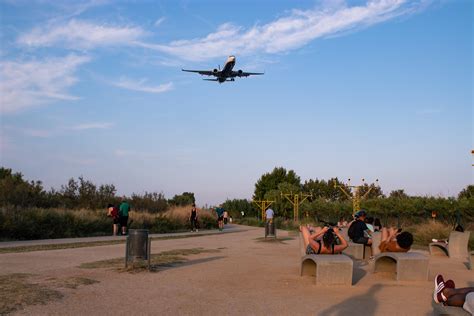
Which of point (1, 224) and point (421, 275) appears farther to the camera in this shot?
point (1, 224)

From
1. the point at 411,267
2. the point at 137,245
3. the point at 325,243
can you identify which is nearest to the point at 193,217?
the point at 137,245

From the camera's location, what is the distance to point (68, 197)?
106ft

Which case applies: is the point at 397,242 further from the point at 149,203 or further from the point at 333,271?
the point at 149,203

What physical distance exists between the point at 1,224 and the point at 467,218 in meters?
27.5

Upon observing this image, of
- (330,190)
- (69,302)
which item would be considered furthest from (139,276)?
(330,190)

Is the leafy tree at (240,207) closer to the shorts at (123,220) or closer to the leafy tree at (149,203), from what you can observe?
the leafy tree at (149,203)

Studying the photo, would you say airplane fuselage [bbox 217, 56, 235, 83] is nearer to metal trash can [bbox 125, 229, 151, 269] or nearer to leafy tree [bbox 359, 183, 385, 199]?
leafy tree [bbox 359, 183, 385, 199]

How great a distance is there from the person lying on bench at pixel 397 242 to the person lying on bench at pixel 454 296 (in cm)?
482

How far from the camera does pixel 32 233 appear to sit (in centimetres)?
2191

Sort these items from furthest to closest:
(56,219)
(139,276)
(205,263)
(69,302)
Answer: (56,219) → (205,263) → (139,276) → (69,302)

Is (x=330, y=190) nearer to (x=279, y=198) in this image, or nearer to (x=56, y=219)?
(x=279, y=198)

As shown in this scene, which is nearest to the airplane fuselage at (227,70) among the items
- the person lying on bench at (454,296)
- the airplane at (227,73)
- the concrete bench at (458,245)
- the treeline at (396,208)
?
the airplane at (227,73)

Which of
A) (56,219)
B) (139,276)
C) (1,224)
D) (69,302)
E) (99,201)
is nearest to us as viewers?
(69,302)

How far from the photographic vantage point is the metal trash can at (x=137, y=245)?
36.1 feet
